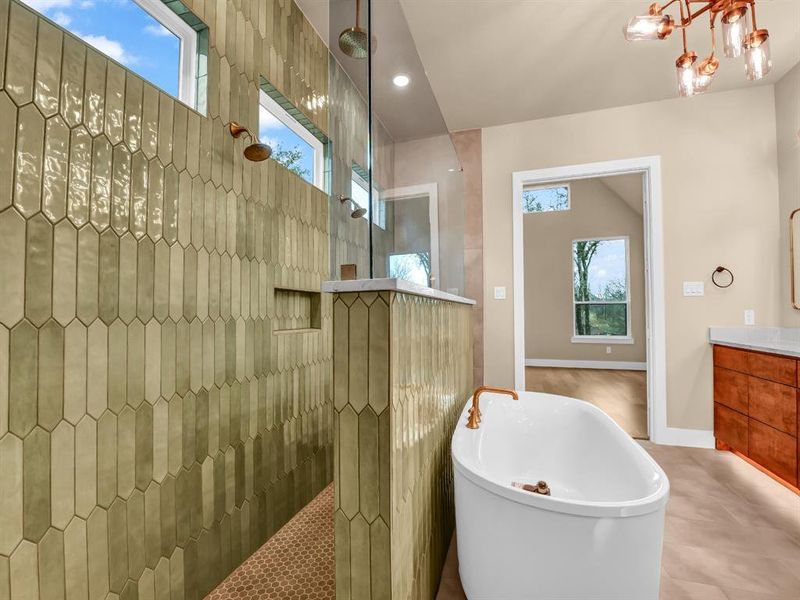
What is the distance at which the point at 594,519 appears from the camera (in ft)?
3.19

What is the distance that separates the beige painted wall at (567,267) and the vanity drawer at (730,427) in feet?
12.7

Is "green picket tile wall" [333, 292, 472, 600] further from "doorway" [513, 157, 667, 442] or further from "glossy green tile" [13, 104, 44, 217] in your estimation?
"doorway" [513, 157, 667, 442]

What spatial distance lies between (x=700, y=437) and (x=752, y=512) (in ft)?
3.40

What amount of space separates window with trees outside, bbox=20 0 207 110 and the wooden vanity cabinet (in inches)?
130

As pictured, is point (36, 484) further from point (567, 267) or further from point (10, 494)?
point (567, 267)

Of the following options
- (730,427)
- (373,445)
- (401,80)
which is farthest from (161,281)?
(730,427)

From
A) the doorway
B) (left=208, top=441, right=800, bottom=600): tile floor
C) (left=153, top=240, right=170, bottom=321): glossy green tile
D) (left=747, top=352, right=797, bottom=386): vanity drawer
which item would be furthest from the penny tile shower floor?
the doorway

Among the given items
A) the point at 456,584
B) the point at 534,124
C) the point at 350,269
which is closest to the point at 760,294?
the point at 534,124

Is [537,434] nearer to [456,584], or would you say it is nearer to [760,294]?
[456,584]

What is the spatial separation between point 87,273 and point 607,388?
533 cm

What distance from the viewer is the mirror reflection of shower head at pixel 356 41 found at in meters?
1.17

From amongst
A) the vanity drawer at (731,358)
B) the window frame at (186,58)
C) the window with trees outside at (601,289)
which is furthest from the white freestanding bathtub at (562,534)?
the window with trees outside at (601,289)

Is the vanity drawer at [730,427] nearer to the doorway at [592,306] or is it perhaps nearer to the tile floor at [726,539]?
the tile floor at [726,539]

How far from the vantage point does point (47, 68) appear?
1.01m
